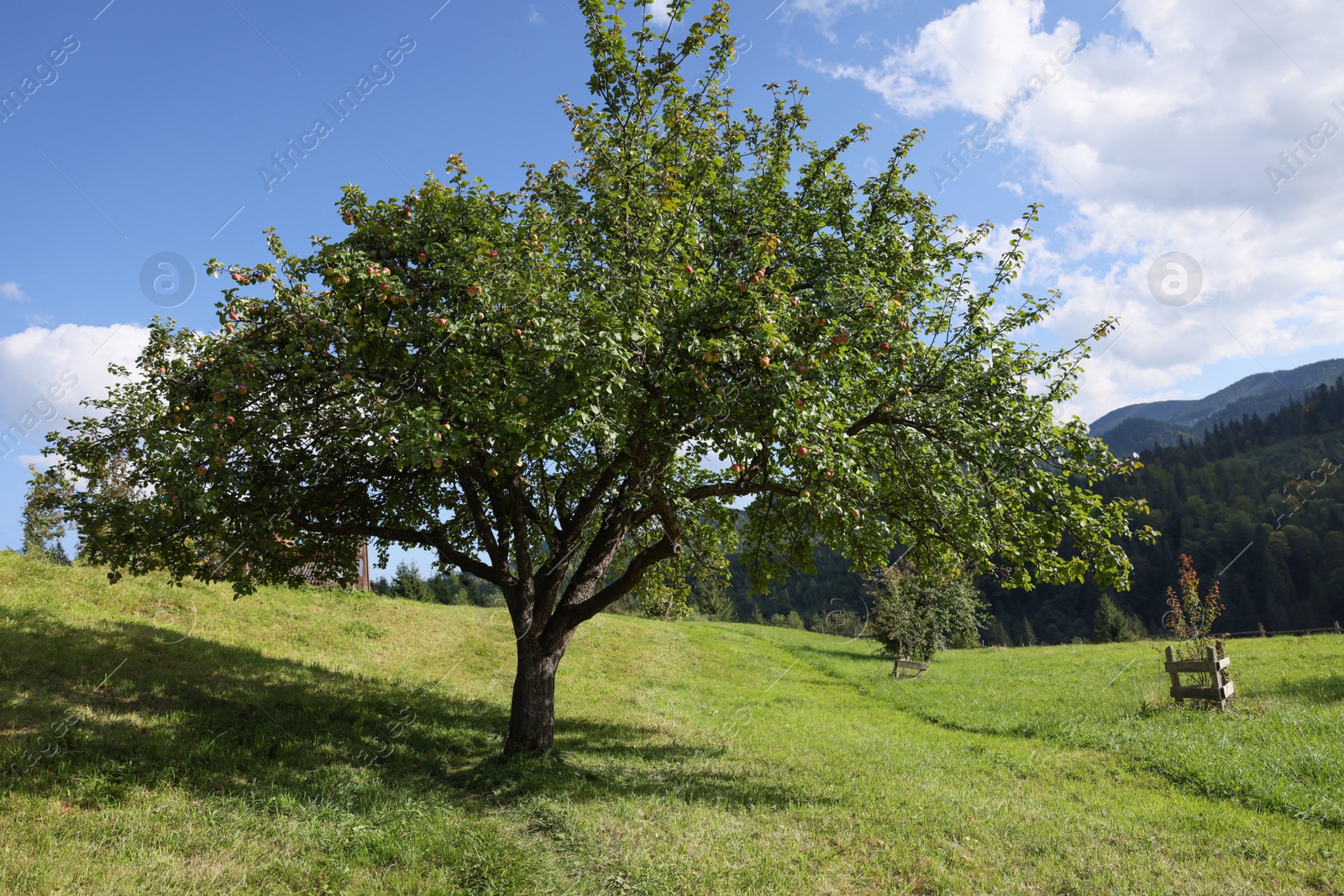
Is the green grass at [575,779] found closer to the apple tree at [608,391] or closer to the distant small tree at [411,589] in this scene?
the apple tree at [608,391]

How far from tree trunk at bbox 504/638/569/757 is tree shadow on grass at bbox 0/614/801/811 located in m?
0.50

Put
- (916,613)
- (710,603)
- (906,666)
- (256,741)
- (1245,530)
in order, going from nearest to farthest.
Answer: (256,741)
(906,666)
(916,613)
(710,603)
(1245,530)

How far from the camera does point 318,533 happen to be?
1310 cm

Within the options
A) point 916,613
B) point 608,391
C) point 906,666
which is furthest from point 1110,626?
point 608,391

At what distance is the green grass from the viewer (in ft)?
26.5

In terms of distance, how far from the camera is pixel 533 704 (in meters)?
13.7

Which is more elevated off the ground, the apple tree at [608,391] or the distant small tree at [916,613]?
the apple tree at [608,391]

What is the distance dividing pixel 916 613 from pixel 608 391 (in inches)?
1086

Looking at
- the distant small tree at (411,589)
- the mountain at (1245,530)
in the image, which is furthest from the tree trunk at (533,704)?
the mountain at (1245,530)

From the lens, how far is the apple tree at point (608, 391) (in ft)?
31.9

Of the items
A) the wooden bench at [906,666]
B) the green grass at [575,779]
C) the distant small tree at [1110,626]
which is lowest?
the distant small tree at [1110,626]

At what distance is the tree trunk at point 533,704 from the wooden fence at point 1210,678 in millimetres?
15173

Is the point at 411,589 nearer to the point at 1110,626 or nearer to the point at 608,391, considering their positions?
the point at 608,391

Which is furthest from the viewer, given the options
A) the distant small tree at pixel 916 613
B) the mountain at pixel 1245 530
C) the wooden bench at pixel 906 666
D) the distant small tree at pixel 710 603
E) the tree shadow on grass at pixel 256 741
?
the mountain at pixel 1245 530
